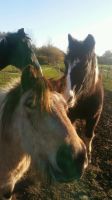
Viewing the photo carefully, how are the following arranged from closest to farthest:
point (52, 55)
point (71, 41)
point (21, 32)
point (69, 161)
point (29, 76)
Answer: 1. point (69, 161)
2. point (29, 76)
3. point (21, 32)
4. point (71, 41)
5. point (52, 55)

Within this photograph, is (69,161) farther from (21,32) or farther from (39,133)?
(21,32)

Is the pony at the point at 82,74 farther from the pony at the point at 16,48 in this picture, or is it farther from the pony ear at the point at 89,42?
the pony at the point at 16,48

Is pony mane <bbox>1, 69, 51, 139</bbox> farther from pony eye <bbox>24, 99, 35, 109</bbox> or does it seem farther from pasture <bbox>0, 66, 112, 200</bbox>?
pasture <bbox>0, 66, 112, 200</bbox>

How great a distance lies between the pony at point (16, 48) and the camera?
229 inches

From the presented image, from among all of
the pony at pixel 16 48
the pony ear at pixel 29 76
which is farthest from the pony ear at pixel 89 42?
the pony ear at pixel 29 76

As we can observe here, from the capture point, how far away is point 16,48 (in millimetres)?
6129

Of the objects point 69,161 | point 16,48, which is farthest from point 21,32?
point 69,161

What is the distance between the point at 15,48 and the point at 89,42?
5.54 ft

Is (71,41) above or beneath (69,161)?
above

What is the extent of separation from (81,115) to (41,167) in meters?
4.59

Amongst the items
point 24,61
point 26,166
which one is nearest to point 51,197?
point 26,166

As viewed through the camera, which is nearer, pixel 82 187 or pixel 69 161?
pixel 69 161

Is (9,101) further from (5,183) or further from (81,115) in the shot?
(81,115)

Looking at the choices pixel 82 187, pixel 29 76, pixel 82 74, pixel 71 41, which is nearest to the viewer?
pixel 29 76
